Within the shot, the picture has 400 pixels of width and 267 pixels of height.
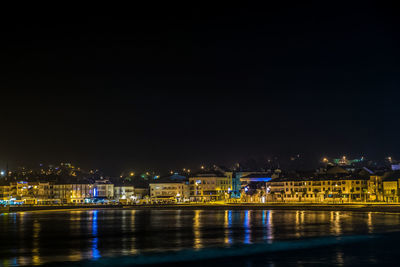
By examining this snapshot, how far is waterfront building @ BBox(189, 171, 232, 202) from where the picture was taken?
442 feet

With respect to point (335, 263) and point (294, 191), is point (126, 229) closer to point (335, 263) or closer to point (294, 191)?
point (335, 263)

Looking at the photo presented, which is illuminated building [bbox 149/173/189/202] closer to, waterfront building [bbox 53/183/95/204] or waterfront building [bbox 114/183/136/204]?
waterfront building [bbox 114/183/136/204]

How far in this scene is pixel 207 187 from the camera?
135m

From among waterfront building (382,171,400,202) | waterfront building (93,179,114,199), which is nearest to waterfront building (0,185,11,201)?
waterfront building (93,179,114,199)

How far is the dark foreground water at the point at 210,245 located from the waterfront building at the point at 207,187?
3106 inches

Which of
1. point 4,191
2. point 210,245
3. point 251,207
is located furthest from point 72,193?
point 210,245

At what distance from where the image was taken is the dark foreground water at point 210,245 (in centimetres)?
3197

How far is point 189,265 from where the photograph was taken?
30.3 meters

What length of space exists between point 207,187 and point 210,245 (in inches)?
3796

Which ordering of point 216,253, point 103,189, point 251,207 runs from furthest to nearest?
point 103,189 → point 251,207 → point 216,253

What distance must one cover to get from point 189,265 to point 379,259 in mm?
10634

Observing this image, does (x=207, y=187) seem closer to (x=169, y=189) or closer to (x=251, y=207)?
(x=169, y=189)

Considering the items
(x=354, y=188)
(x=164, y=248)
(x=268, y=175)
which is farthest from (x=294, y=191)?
(x=164, y=248)

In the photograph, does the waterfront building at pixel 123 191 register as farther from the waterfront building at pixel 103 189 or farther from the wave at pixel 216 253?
the wave at pixel 216 253
